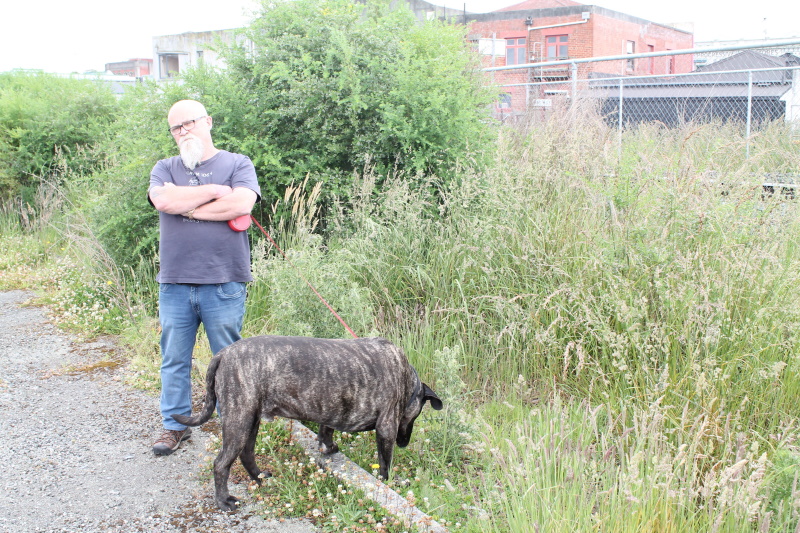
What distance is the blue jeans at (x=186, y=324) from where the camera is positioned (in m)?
4.29

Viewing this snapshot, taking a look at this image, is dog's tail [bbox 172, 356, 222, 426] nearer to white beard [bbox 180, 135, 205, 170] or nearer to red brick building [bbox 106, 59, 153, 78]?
white beard [bbox 180, 135, 205, 170]

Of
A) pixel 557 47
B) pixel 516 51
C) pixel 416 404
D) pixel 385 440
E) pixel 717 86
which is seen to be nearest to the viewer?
pixel 385 440

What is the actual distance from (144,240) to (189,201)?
3208 mm

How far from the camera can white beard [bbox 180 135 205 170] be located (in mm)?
4273

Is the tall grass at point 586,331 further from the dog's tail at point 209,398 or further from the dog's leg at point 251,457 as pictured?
the dog's tail at point 209,398

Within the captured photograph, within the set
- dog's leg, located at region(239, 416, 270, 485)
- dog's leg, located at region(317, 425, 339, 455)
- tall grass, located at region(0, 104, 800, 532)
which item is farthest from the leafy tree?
dog's leg, located at region(239, 416, 270, 485)

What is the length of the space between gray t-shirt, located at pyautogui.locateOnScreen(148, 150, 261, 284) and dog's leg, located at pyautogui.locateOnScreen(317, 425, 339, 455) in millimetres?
1113

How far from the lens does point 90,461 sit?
4.24 meters

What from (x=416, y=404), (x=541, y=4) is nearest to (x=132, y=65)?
(x=541, y=4)

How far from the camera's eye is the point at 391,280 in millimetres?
5711

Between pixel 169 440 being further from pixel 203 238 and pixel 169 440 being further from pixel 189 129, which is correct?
pixel 189 129

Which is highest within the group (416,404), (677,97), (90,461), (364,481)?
(677,97)

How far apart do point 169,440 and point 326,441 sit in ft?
3.59

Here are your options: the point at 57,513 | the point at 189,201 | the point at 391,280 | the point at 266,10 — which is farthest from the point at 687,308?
the point at 266,10
